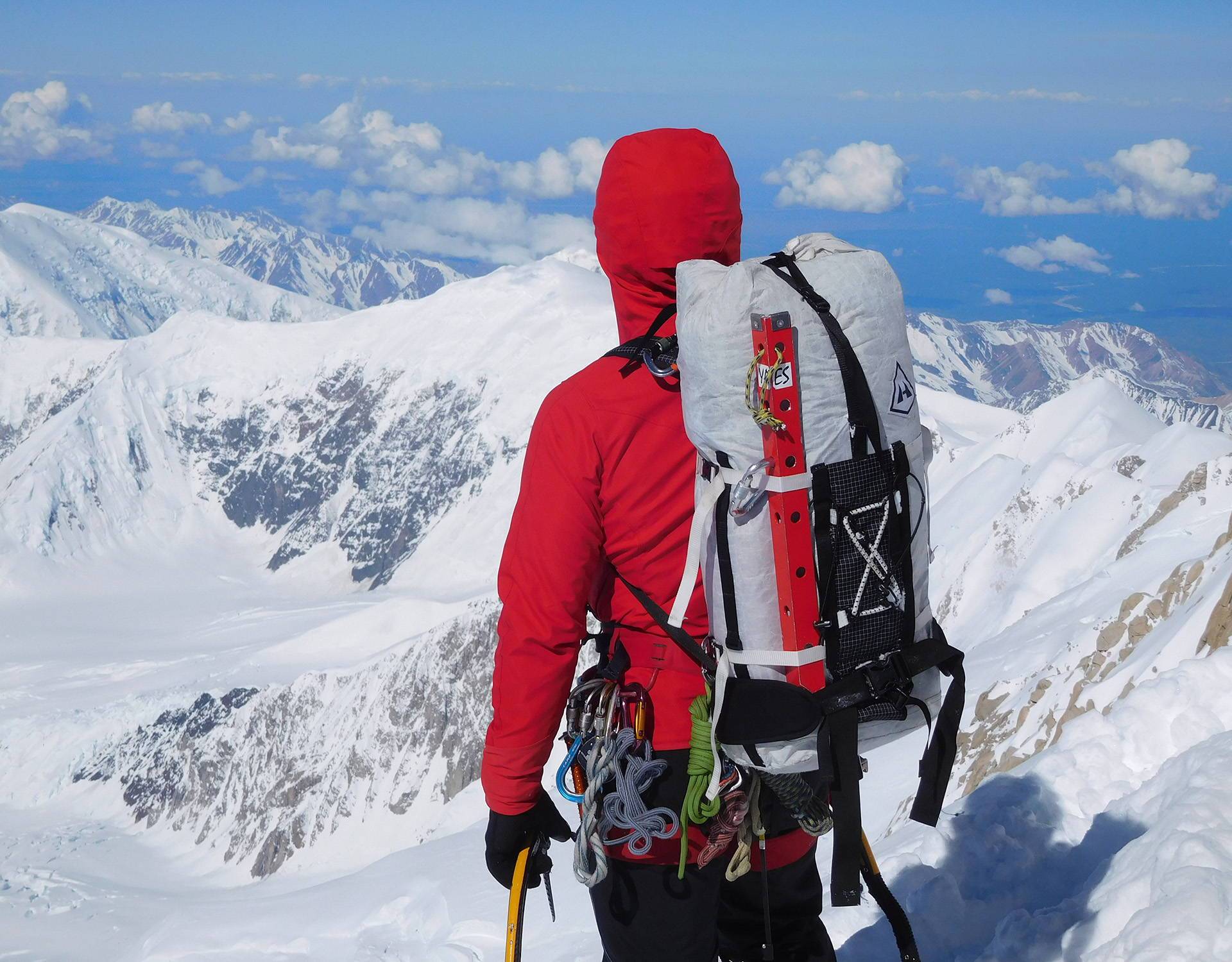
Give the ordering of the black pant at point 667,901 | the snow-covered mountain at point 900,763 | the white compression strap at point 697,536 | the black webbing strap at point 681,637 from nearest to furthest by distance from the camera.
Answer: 1. the white compression strap at point 697,536
2. the black webbing strap at point 681,637
3. the black pant at point 667,901
4. the snow-covered mountain at point 900,763

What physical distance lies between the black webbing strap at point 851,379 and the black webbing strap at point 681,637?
110 cm

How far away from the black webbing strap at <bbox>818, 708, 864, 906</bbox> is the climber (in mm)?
477

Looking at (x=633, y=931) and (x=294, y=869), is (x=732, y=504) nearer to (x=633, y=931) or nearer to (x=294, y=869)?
(x=633, y=931)

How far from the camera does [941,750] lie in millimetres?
4547

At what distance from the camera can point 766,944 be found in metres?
4.91

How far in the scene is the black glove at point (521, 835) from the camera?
186 inches

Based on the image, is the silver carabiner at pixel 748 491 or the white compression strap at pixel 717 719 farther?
the white compression strap at pixel 717 719

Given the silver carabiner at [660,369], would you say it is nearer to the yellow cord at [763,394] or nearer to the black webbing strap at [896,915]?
the yellow cord at [763,394]

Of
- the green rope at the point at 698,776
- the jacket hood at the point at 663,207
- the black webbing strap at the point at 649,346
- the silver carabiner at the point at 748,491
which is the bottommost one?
the green rope at the point at 698,776

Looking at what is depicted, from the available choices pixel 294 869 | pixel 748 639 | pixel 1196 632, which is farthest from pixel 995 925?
pixel 294 869

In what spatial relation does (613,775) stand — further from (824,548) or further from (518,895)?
(824,548)

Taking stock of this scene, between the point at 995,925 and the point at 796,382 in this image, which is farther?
the point at 995,925

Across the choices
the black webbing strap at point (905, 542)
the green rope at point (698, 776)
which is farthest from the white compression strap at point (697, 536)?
the black webbing strap at point (905, 542)

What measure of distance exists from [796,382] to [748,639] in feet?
3.48
